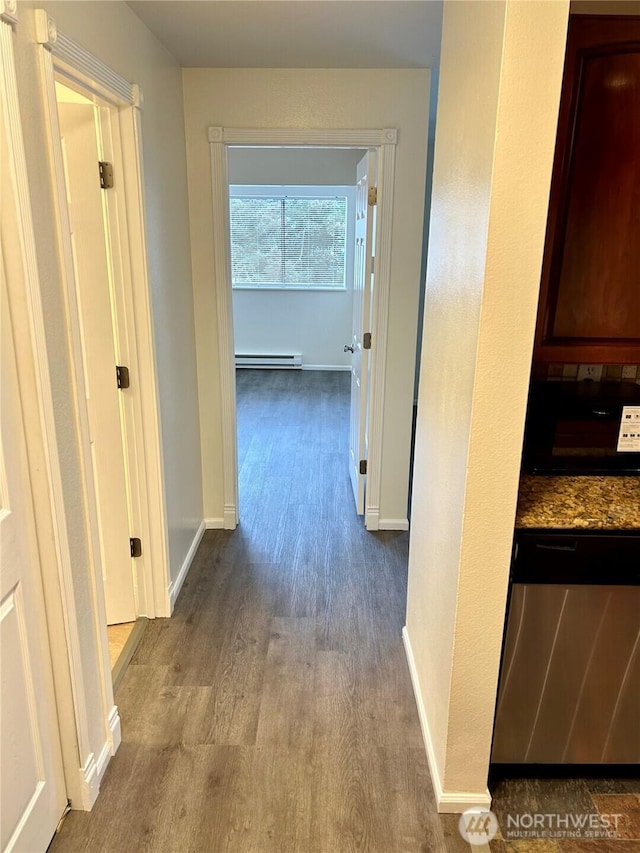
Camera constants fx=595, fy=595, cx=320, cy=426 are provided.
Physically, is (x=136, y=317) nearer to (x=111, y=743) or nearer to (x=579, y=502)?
(x=111, y=743)

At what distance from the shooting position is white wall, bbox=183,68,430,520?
9.25 feet

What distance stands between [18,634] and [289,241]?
6532 millimetres

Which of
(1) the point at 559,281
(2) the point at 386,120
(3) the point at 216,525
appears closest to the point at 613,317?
(1) the point at 559,281

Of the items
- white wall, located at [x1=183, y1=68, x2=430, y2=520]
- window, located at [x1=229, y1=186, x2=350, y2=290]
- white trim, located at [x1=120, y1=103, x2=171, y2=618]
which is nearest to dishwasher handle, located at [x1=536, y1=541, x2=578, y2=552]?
white trim, located at [x1=120, y1=103, x2=171, y2=618]

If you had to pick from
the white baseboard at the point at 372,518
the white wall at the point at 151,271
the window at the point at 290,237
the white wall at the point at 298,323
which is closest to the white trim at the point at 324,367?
the white wall at the point at 298,323

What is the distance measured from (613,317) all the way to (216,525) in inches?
98.3

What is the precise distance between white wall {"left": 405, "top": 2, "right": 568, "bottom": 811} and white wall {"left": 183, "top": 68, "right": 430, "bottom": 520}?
3.43 ft

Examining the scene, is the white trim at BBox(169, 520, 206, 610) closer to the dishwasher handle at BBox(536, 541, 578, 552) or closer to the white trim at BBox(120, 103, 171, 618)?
the white trim at BBox(120, 103, 171, 618)

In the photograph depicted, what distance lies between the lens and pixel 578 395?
1857 mm

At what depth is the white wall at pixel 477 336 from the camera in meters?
1.26

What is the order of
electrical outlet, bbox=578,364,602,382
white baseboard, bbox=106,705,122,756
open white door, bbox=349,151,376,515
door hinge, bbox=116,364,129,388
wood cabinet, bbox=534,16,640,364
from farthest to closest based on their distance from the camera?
open white door, bbox=349,151,376,515
door hinge, bbox=116,364,129,388
electrical outlet, bbox=578,364,602,382
white baseboard, bbox=106,705,122,756
wood cabinet, bbox=534,16,640,364

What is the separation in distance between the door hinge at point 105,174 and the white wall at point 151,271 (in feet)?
0.61

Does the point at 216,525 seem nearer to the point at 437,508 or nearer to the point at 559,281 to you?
the point at 437,508

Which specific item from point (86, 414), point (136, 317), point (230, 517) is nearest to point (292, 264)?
point (230, 517)
